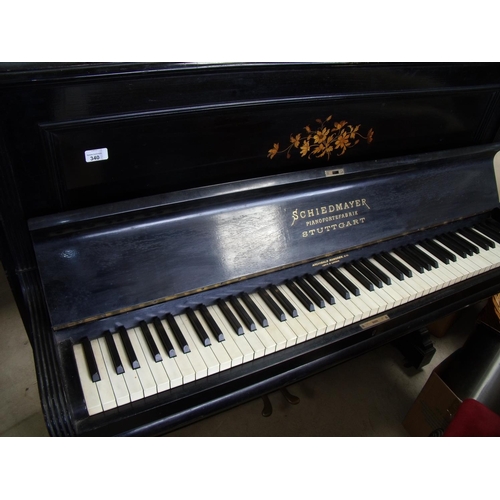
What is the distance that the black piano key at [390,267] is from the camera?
162 centimetres

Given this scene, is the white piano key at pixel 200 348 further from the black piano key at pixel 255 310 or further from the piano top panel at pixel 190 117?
the piano top panel at pixel 190 117

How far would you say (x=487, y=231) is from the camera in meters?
1.95

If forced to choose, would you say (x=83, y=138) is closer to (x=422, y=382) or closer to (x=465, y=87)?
(x=465, y=87)

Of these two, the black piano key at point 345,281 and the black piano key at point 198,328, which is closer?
the black piano key at point 198,328

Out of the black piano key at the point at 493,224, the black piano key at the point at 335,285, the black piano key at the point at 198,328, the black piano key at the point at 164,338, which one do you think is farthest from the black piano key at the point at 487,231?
the black piano key at the point at 164,338

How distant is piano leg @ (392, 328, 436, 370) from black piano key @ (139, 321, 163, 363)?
5.10 feet

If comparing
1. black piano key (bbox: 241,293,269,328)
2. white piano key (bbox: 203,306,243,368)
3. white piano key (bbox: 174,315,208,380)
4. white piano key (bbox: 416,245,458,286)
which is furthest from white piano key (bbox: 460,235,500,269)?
white piano key (bbox: 174,315,208,380)

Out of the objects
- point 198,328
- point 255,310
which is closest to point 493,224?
point 255,310

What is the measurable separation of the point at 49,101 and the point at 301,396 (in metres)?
1.78

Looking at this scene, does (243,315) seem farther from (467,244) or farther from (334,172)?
(467,244)

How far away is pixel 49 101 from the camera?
3.52 ft

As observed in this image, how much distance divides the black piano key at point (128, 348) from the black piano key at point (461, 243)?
145 cm

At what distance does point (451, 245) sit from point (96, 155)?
150cm

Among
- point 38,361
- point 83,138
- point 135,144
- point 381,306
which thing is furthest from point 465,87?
point 38,361
